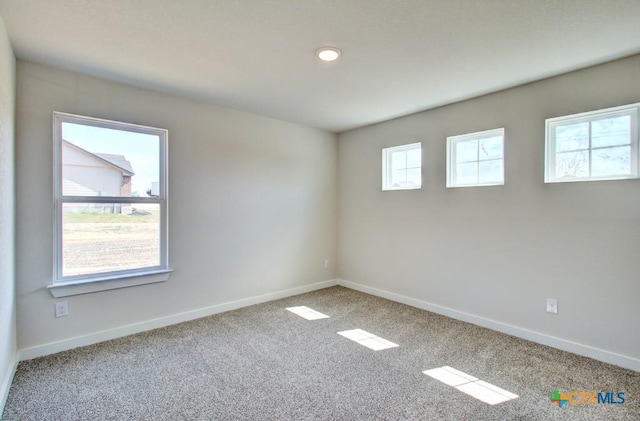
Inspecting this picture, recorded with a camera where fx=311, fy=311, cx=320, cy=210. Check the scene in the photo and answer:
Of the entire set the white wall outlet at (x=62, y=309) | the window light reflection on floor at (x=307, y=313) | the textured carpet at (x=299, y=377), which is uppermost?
the white wall outlet at (x=62, y=309)

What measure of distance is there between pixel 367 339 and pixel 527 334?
4.87ft

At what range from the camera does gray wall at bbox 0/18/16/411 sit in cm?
195

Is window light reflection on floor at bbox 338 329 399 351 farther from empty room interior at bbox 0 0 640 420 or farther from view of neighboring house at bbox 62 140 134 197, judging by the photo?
view of neighboring house at bbox 62 140 134 197

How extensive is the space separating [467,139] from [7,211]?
4.05 metres

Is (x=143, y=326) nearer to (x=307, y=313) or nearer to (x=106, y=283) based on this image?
(x=106, y=283)

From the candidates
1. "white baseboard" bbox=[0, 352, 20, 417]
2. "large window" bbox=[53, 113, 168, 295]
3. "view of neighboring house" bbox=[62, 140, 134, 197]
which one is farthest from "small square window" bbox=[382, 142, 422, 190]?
"white baseboard" bbox=[0, 352, 20, 417]

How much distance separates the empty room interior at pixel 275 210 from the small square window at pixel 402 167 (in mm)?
49

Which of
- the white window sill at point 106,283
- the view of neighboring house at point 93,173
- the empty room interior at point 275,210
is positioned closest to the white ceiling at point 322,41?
the empty room interior at point 275,210

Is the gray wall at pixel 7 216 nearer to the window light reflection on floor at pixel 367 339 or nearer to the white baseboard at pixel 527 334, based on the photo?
the window light reflection on floor at pixel 367 339

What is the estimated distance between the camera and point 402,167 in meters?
4.11

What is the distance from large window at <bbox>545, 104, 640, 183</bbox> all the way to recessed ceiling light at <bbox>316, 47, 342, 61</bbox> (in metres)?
2.01

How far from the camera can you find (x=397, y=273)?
13.3 feet

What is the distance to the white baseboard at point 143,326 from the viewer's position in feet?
8.30

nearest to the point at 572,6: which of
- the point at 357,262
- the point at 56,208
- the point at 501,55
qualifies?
the point at 501,55
